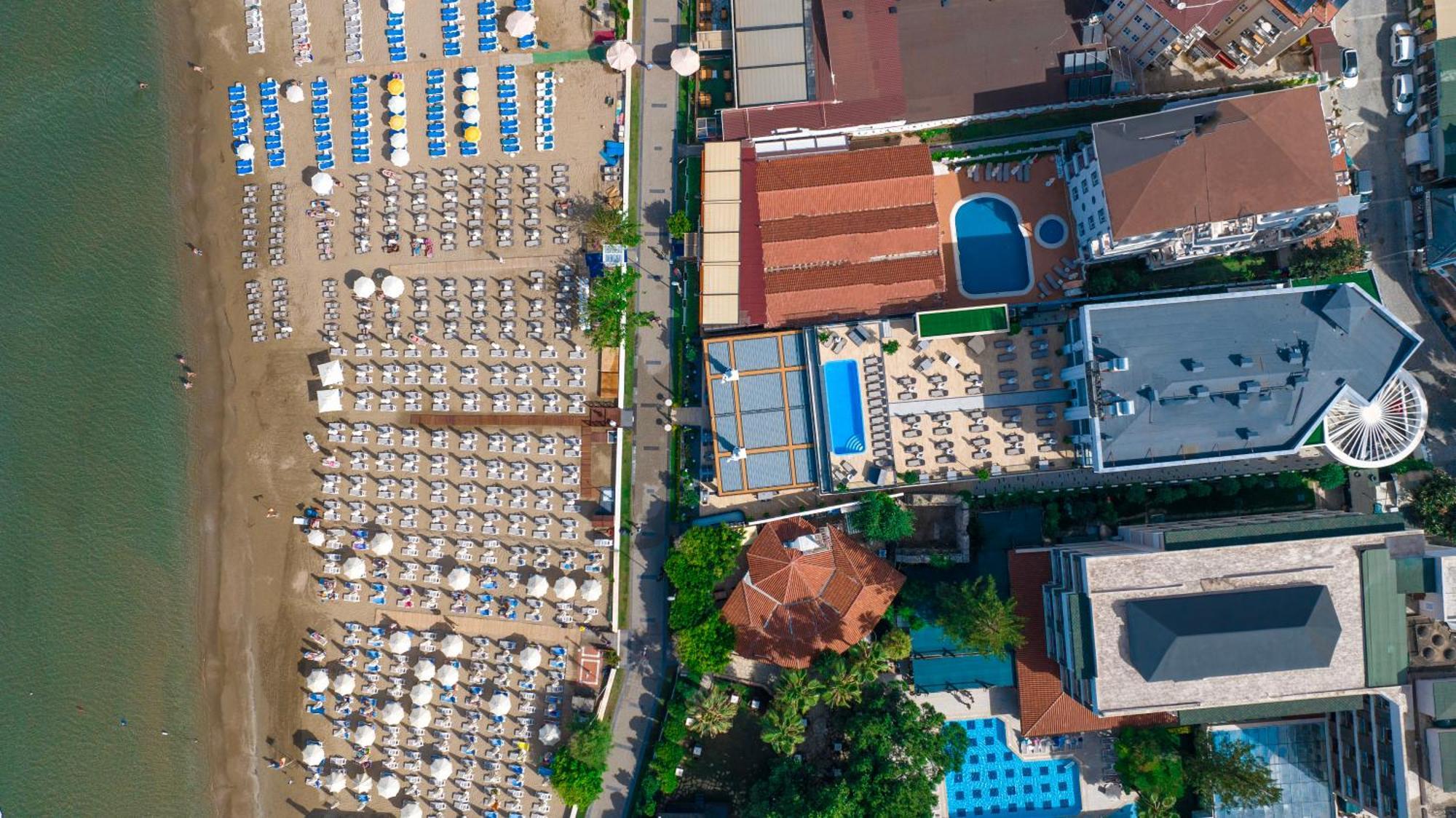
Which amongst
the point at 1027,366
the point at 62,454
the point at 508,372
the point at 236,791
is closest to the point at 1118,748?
the point at 1027,366

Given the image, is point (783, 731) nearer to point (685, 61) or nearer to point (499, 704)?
point (499, 704)

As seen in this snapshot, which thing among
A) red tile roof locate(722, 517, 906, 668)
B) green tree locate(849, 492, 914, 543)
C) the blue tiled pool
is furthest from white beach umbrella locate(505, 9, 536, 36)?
the blue tiled pool

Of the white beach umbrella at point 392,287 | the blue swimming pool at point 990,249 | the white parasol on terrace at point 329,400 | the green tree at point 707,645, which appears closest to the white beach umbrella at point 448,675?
the green tree at point 707,645

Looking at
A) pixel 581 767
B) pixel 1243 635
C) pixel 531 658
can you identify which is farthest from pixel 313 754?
pixel 1243 635

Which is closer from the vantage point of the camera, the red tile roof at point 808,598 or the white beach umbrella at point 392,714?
the red tile roof at point 808,598

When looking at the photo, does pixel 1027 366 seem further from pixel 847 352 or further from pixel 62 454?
pixel 62 454

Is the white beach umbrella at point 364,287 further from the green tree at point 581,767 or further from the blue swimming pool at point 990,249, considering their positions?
the blue swimming pool at point 990,249

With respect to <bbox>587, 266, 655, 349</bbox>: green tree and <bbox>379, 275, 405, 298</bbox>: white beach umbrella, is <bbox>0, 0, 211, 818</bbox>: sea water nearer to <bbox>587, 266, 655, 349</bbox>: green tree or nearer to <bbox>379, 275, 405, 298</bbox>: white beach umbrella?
<bbox>379, 275, 405, 298</bbox>: white beach umbrella
